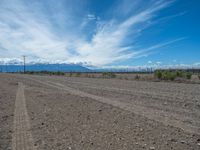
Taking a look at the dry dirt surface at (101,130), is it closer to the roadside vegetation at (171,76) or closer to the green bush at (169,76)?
the green bush at (169,76)

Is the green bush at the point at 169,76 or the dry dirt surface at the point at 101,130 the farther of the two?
the green bush at the point at 169,76

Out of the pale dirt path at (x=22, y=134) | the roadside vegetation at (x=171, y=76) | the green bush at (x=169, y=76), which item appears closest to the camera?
the pale dirt path at (x=22, y=134)

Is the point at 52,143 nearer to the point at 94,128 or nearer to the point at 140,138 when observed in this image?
the point at 94,128

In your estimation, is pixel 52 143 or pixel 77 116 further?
pixel 77 116

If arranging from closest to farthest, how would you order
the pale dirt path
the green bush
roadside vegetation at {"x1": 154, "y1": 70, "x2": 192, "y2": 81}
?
the pale dirt path < the green bush < roadside vegetation at {"x1": 154, "y1": 70, "x2": 192, "y2": 81}

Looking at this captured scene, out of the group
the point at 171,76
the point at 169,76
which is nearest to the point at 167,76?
the point at 169,76

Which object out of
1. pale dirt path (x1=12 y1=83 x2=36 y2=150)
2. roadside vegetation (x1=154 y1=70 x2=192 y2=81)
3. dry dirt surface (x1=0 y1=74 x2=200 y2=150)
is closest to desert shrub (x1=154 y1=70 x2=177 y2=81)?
roadside vegetation (x1=154 y1=70 x2=192 y2=81)

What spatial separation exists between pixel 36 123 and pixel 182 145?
5158mm

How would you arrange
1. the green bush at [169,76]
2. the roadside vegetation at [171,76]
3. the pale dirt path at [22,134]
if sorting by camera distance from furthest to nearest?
the roadside vegetation at [171,76], the green bush at [169,76], the pale dirt path at [22,134]

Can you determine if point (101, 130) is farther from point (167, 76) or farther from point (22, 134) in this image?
point (167, 76)

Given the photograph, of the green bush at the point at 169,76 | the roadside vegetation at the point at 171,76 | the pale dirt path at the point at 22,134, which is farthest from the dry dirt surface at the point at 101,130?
the roadside vegetation at the point at 171,76

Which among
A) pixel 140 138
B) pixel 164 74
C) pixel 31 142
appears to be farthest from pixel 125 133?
pixel 164 74

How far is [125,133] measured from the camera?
713 cm

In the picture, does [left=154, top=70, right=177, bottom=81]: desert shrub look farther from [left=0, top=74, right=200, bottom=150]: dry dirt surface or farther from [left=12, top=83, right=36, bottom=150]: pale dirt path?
[left=12, top=83, right=36, bottom=150]: pale dirt path
